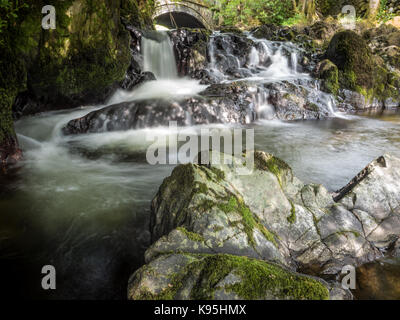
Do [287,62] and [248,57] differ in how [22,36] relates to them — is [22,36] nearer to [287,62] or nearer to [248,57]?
[248,57]

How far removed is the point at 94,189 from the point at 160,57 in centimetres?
842

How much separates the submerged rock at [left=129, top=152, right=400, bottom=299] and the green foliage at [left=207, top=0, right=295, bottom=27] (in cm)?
2147

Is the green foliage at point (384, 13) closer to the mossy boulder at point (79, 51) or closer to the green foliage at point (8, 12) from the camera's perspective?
the mossy boulder at point (79, 51)

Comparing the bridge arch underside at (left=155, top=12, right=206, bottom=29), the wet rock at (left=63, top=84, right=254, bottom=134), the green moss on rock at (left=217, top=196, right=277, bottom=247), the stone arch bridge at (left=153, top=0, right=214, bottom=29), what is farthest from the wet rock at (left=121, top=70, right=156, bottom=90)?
the bridge arch underside at (left=155, top=12, right=206, bottom=29)

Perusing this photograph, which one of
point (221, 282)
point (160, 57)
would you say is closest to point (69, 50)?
point (160, 57)

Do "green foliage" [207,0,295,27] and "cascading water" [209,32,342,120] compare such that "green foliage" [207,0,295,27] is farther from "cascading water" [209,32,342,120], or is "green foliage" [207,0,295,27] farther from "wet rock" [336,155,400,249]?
"wet rock" [336,155,400,249]

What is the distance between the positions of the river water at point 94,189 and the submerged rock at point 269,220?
0.48 m

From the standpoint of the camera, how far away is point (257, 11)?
70.6 feet

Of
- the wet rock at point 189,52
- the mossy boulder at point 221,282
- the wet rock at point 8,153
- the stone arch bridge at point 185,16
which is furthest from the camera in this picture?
the stone arch bridge at point 185,16

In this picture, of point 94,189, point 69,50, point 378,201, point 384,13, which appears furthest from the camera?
point 384,13

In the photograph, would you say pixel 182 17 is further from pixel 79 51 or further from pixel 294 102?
pixel 79 51

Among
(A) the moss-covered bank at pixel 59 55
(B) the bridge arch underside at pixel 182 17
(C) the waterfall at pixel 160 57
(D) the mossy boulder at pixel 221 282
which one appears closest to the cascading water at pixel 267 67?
(C) the waterfall at pixel 160 57

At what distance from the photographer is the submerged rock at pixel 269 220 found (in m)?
2.06

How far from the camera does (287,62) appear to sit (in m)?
13.1
